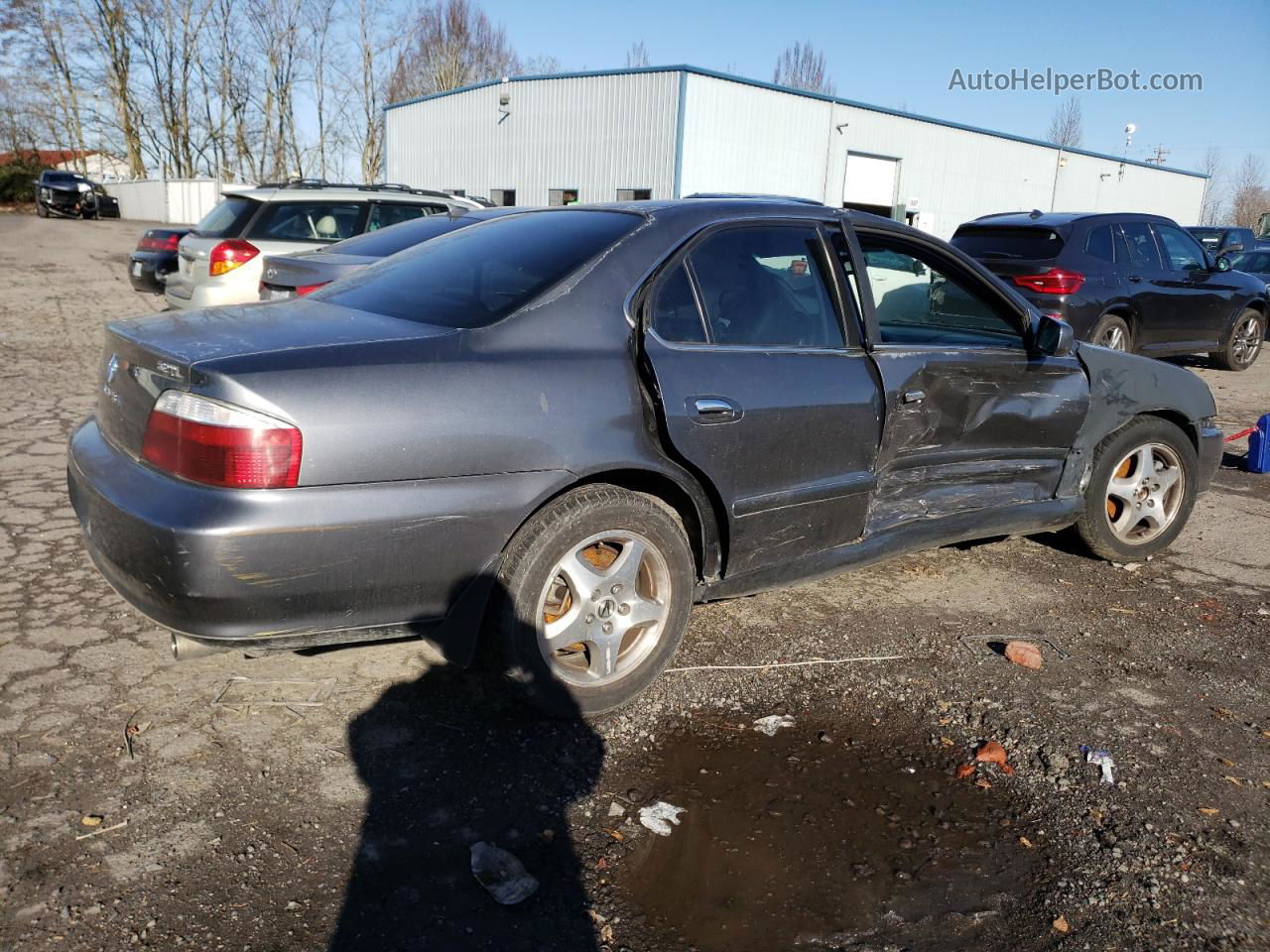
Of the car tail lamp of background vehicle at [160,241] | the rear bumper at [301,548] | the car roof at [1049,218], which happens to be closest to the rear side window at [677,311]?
the rear bumper at [301,548]

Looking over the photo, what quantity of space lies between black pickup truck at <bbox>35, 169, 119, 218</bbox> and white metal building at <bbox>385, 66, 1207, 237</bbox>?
1263cm

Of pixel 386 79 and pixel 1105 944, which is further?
pixel 386 79

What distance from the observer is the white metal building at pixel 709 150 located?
23.8 m

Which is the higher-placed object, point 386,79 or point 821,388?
point 386,79

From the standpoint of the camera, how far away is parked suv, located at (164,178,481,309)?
28.4 ft

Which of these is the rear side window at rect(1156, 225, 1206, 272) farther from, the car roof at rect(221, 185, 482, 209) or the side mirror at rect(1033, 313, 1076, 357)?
the side mirror at rect(1033, 313, 1076, 357)

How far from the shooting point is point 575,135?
86.7 ft

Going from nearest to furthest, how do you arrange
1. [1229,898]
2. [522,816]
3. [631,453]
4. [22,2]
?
[1229,898]
[522,816]
[631,453]
[22,2]

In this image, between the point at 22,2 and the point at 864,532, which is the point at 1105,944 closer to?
the point at 864,532

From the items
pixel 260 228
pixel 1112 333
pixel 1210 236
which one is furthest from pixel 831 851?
pixel 1210 236

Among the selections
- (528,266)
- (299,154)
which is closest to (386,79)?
(299,154)

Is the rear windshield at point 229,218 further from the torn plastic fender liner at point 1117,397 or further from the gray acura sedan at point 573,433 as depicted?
the torn plastic fender liner at point 1117,397

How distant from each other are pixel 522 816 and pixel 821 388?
179 centimetres

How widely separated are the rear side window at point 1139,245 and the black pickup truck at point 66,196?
128 ft
